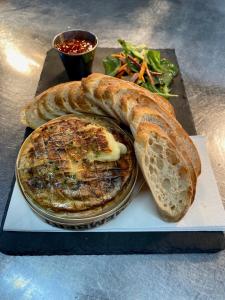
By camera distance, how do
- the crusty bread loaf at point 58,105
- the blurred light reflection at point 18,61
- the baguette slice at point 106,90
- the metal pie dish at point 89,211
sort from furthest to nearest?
the blurred light reflection at point 18,61, the crusty bread loaf at point 58,105, the baguette slice at point 106,90, the metal pie dish at point 89,211

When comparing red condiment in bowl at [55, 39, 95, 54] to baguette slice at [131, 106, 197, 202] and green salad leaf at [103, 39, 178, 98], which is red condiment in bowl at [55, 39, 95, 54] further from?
baguette slice at [131, 106, 197, 202]

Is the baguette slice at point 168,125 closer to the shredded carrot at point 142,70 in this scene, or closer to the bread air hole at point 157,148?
the bread air hole at point 157,148

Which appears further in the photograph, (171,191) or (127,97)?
(127,97)

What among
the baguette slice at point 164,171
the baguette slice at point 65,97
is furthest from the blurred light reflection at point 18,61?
the baguette slice at point 164,171

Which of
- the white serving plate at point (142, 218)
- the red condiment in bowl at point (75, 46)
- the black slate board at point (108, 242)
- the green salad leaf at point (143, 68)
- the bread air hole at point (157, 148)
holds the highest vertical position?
the red condiment in bowl at point (75, 46)

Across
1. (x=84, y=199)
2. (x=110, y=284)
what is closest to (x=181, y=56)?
(x=84, y=199)

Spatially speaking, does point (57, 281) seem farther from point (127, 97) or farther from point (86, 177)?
point (127, 97)
